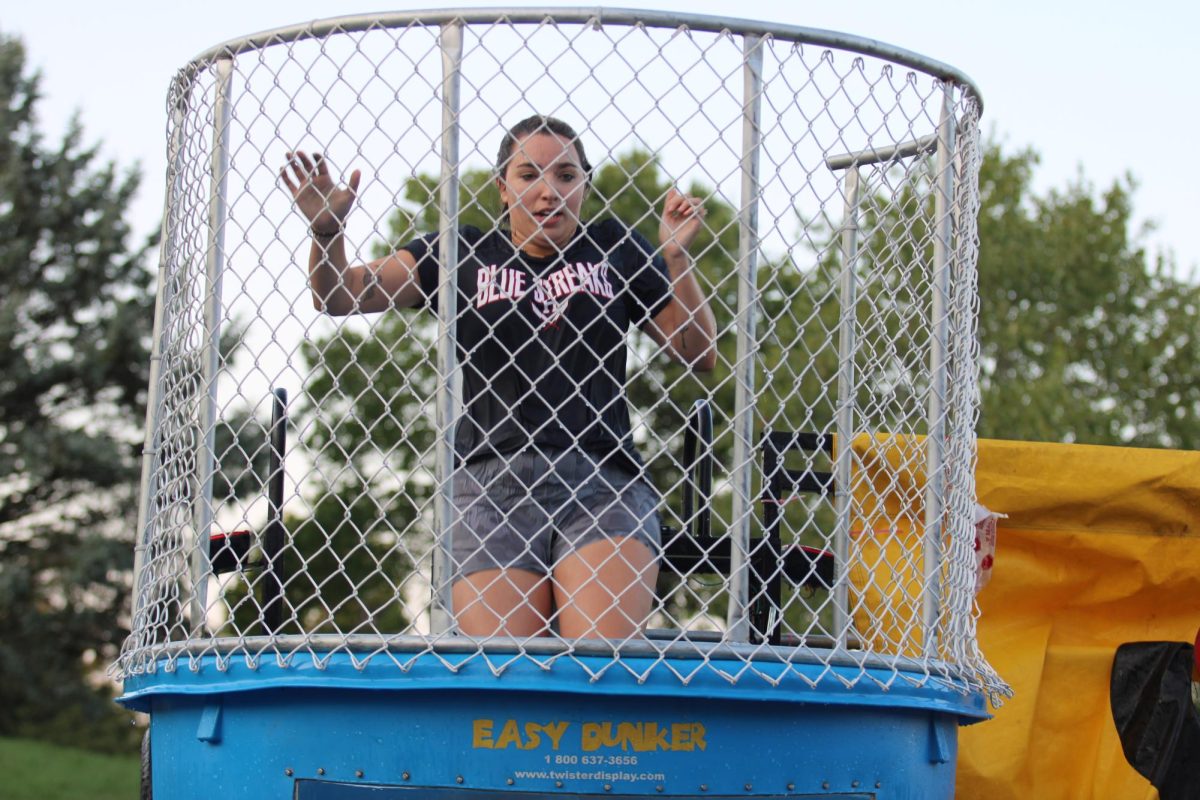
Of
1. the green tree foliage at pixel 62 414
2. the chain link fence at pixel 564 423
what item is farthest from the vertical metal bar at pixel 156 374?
the green tree foliage at pixel 62 414

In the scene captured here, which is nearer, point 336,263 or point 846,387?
point 336,263

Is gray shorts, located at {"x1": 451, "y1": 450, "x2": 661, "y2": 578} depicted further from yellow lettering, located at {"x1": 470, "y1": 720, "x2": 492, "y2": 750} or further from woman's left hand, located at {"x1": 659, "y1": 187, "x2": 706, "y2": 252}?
woman's left hand, located at {"x1": 659, "y1": 187, "x2": 706, "y2": 252}

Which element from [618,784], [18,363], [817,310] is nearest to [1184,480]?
[817,310]

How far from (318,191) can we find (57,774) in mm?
26904

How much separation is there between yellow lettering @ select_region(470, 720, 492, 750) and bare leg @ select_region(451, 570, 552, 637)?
37 cm

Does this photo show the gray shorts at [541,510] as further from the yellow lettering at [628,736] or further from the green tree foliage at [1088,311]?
the green tree foliage at [1088,311]

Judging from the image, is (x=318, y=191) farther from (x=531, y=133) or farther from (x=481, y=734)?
(x=481, y=734)

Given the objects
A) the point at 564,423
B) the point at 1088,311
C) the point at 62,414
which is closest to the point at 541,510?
the point at 564,423

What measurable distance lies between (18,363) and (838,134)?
28.6 metres

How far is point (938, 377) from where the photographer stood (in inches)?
177

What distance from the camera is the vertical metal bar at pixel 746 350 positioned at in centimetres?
385

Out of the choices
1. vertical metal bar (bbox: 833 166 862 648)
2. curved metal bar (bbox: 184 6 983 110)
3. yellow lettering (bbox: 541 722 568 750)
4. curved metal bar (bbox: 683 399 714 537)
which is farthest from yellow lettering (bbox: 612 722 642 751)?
curved metal bar (bbox: 184 6 983 110)

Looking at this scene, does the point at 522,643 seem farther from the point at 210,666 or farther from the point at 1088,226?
the point at 1088,226

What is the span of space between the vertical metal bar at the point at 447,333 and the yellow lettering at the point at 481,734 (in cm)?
27
